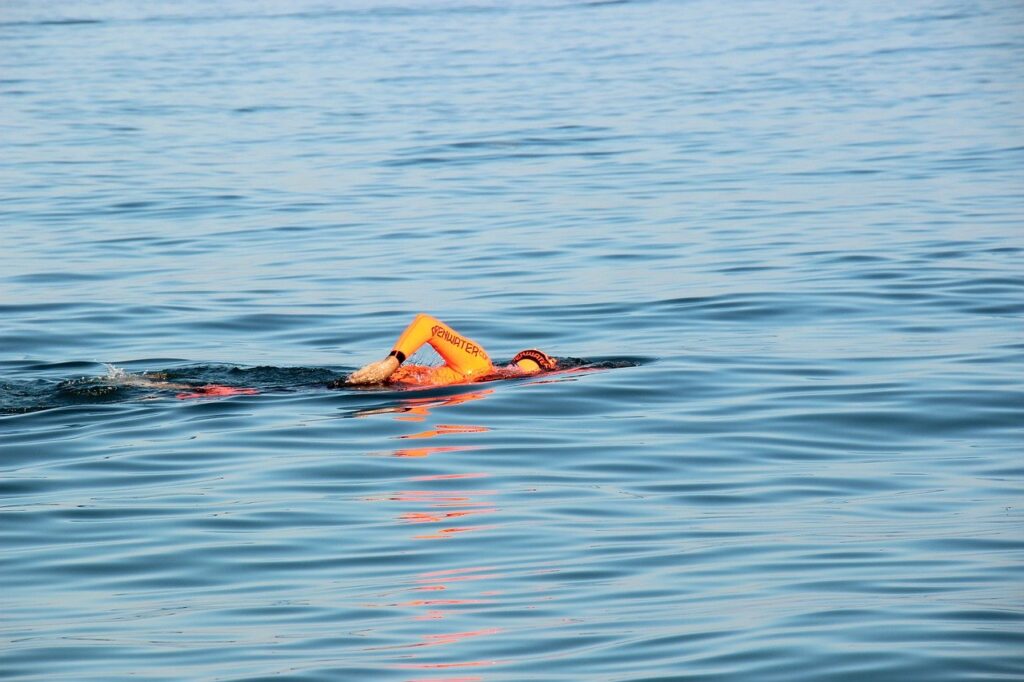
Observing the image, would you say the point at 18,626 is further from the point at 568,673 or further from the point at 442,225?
the point at 442,225

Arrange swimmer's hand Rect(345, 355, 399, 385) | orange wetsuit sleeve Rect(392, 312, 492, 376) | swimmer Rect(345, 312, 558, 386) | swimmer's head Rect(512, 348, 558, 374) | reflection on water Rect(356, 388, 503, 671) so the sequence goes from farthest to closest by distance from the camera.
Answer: swimmer's head Rect(512, 348, 558, 374) → orange wetsuit sleeve Rect(392, 312, 492, 376) → swimmer Rect(345, 312, 558, 386) → swimmer's hand Rect(345, 355, 399, 385) → reflection on water Rect(356, 388, 503, 671)

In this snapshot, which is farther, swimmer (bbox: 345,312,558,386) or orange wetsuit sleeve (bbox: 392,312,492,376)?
orange wetsuit sleeve (bbox: 392,312,492,376)

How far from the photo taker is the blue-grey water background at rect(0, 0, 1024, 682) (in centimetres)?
737

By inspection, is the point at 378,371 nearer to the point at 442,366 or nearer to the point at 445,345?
the point at 445,345

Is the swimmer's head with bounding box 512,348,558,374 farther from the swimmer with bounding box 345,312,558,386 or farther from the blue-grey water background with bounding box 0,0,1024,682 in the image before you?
the blue-grey water background with bounding box 0,0,1024,682

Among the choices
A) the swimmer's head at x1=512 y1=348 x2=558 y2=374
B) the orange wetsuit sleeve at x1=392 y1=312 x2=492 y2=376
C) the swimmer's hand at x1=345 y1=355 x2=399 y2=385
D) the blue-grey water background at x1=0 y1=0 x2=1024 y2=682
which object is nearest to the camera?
the blue-grey water background at x1=0 y1=0 x2=1024 y2=682

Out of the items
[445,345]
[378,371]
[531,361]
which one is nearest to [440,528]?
[378,371]

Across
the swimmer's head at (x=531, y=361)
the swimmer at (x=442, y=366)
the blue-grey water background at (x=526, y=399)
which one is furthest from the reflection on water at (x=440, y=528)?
the swimmer's head at (x=531, y=361)

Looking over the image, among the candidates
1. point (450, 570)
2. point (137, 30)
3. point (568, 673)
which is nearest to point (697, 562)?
point (450, 570)

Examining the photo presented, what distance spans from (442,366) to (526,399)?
0.92 meters

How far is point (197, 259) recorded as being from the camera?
2034 centimetres

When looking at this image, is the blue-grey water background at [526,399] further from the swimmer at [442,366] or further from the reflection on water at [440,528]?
the swimmer at [442,366]

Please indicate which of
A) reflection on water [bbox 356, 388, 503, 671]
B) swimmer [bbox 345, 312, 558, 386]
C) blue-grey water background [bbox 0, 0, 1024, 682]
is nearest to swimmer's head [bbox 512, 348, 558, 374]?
swimmer [bbox 345, 312, 558, 386]

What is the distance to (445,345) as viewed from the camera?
41.7 feet
